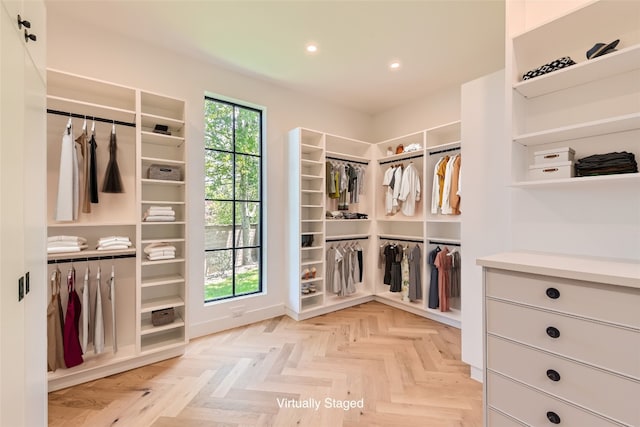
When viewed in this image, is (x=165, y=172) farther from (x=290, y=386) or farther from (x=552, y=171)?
(x=552, y=171)

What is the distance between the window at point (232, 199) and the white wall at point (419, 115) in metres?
2.07

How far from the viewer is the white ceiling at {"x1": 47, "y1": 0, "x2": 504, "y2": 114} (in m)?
2.17

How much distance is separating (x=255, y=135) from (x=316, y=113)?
1003mm

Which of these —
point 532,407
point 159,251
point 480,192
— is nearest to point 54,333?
point 159,251

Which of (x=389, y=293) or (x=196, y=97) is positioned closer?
(x=196, y=97)

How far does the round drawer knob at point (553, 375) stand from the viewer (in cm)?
116

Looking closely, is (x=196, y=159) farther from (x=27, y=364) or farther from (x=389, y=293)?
(x=389, y=293)

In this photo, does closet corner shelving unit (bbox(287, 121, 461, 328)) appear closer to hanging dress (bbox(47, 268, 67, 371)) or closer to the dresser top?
the dresser top

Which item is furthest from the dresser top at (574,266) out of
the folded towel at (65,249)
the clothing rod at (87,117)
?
the clothing rod at (87,117)

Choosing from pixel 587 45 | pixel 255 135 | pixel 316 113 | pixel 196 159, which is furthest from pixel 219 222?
pixel 587 45

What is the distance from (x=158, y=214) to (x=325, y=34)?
7.37 ft

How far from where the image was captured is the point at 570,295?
3.73 feet

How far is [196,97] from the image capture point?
2947 mm

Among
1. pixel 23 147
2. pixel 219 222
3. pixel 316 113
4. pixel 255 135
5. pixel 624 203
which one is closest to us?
pixel 23 147
